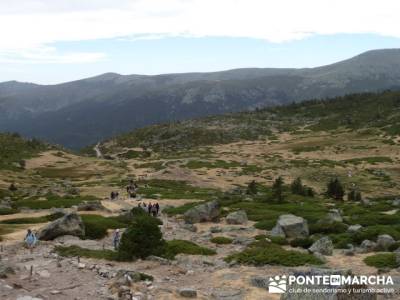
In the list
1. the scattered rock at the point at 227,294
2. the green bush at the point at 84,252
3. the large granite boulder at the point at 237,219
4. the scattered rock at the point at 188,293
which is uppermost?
the scattered rock at the point at 188,293

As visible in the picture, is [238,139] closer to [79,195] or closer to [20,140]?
[20,140]

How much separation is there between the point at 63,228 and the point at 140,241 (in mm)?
8358

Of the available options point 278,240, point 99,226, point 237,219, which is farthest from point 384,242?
point 99,226

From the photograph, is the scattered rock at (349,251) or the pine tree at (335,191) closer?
the scattered rock at (349,251)

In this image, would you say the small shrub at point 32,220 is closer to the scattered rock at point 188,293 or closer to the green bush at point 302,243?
the green bush at point 302,243

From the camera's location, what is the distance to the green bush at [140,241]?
2945 centimetres

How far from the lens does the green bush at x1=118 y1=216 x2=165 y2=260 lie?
29.5m

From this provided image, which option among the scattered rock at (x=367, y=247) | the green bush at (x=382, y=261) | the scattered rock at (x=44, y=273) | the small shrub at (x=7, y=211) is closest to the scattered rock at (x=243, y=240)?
the scattered rock at (x=367, y=247)

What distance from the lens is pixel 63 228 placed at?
35906 millimetres

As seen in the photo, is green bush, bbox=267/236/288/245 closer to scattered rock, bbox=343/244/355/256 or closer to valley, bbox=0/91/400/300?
valley, bbox=0/91/400/300

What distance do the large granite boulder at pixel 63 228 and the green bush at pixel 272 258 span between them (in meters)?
12.1

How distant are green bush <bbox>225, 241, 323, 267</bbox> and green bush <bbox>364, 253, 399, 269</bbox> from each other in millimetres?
2537

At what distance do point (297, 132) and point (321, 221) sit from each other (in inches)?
5173

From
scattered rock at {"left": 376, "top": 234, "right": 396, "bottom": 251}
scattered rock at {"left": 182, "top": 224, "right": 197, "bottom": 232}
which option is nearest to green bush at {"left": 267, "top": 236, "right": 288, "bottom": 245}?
scattered rock at {"left": 376, "top": 234, "right": 396, "bottom": 251}
